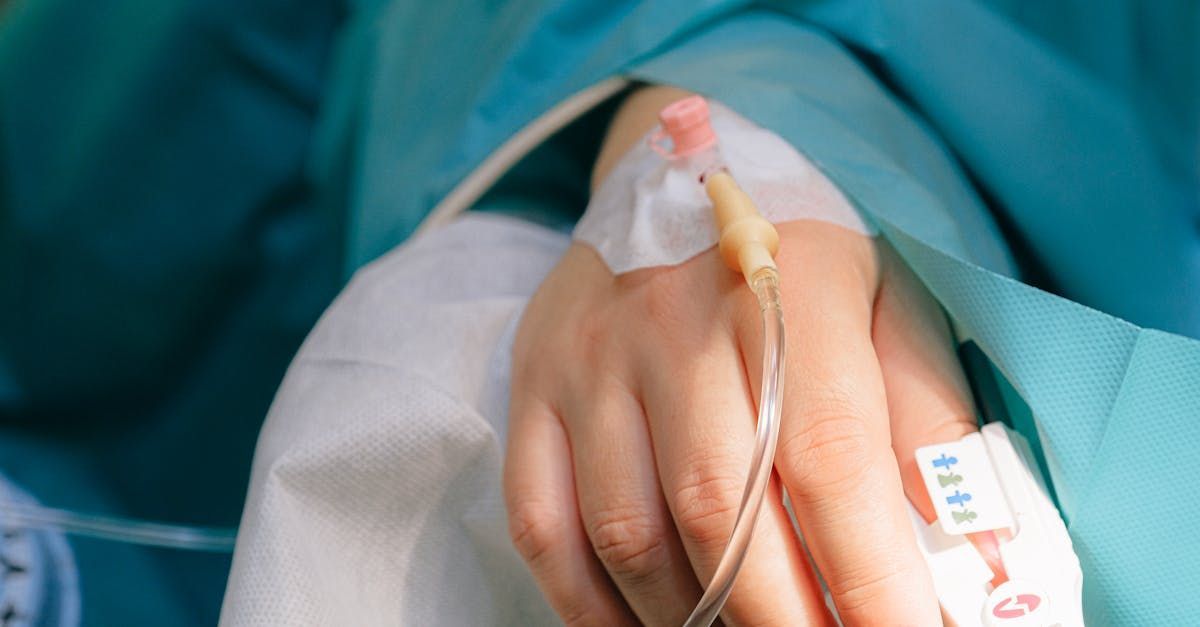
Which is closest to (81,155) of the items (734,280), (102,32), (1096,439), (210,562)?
(102,32)

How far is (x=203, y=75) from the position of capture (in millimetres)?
995

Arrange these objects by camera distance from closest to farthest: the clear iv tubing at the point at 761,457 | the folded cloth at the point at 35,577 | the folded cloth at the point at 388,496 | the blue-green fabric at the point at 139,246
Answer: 1. the clear iv tubing at the point at 761,457
2. the folded cloth at the point at 388,496
3. the folded cloth at the point at 35,577
4. the blue-green fabric at the point at 139,246

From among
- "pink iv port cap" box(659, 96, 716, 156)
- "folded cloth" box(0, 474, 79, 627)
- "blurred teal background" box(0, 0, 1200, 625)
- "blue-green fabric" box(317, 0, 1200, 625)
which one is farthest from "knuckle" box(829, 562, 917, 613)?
"folded cloth" box(0, 474, 79, 627)

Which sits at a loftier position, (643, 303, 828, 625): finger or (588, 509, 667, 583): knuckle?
(643, 303, 828, 625): finger

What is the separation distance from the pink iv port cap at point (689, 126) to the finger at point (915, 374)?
125 millimetres

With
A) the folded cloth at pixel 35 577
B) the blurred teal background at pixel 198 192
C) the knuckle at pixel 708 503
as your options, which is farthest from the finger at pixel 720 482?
the folded cloth at pixel 35 577

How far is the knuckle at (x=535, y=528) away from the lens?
1.75ft

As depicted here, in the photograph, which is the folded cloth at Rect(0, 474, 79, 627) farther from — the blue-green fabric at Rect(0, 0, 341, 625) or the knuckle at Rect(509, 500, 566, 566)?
the knuckle at Rect(509, 500, 566, 566)

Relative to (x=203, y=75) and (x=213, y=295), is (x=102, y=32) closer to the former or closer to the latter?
(x=203, y=75)

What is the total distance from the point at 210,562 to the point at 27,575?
0.61 ft

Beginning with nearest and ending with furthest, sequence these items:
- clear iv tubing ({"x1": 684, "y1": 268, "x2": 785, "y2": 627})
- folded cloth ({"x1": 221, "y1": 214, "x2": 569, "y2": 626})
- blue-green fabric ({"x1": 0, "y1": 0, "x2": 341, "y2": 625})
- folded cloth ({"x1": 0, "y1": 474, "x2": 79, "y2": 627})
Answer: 1. clear iv tubing ({"x1": 684, "y1": 268, "x2": 785, "y2": 627})
2. folded cloth ({"x1": 221, "y1": 214, "x2": 569, "y2": 626})
3. folded cloth ({"x1": 0, "y1": 474, "x2": 79, "y2": 627})
4. blue-green fabric ({"x1": 0, "y1": 0, "x2": 341, "y2": 625})

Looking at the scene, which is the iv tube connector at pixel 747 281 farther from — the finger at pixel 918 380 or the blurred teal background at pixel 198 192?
the blurred teal background at pixel 198 192

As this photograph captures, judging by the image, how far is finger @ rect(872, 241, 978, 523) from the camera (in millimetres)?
517

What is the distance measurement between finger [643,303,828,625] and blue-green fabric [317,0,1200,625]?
14 centimetres
